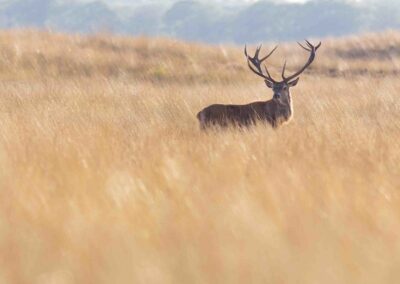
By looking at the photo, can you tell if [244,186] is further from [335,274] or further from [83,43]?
[83,43]

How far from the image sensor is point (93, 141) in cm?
571

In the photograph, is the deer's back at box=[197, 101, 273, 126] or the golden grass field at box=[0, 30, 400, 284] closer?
the golden grass field at box=[0, 30, 400, 284]

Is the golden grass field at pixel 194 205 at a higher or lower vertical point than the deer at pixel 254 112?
higher

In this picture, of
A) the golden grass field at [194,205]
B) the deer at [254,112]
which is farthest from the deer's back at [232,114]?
the golden grass field at [194,205]

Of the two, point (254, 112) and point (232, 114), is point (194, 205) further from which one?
point (254, 112)

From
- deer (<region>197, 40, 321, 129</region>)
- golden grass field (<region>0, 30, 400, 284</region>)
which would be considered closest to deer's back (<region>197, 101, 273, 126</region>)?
deer (<region>197, 40, 321, 129</region>)

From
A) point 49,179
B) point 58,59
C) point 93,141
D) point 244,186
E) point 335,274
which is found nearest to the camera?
point 335,274

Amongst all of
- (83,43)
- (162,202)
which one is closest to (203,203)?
(162,202)

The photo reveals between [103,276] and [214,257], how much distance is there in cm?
43

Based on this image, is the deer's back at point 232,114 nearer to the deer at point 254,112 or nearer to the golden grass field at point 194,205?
the deer at point 254,112

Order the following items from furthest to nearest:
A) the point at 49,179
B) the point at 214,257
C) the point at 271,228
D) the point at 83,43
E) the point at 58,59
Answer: the point at 83,43 → the point at 58,59 → the point at 49,179 → the point at 271,228 → the point at 214,257

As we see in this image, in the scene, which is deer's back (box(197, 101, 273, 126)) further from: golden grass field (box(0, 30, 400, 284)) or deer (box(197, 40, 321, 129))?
golden grass field (box(0, 30, 400, 284))

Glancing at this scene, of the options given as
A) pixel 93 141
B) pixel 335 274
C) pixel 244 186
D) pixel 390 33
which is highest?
pixel 335 274

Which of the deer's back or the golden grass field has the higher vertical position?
the golden grass field
